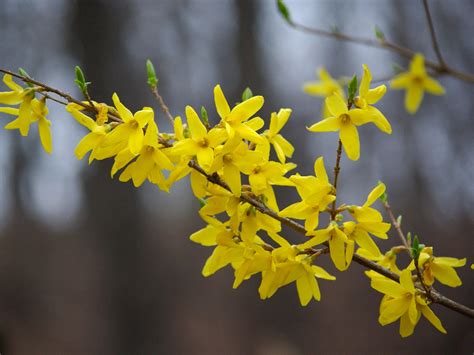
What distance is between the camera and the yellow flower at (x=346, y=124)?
2.65ft

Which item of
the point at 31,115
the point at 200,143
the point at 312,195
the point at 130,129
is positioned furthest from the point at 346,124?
the point at 31,115

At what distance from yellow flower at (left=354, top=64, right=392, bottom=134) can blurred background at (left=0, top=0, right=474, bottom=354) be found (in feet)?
14.7

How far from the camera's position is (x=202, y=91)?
600cm

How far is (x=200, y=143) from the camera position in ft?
2.52

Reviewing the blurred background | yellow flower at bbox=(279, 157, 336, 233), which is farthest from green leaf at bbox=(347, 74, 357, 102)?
the blurred background

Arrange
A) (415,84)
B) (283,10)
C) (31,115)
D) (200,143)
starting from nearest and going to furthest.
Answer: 1. (200,143)
2. (31,115)
3. (415,84)
4. (283,10)

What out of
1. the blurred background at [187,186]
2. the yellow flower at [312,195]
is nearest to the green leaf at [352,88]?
the yellow flower at [312,195]

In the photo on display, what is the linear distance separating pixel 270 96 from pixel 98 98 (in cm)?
194

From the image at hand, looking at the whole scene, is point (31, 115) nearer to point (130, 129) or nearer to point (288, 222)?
point (130, 129)

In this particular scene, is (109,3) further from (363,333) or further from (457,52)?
(363,333)

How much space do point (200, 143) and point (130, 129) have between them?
0.12 meters

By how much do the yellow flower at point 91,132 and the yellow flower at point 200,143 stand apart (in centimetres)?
13

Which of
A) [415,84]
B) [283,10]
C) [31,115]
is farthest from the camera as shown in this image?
[283,10]

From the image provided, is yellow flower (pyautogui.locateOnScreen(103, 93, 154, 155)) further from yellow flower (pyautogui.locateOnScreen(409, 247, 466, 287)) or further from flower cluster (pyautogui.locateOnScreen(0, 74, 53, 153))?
yellow flower (pyautogui.locateOnScreen(409, 247, 466, 287))
